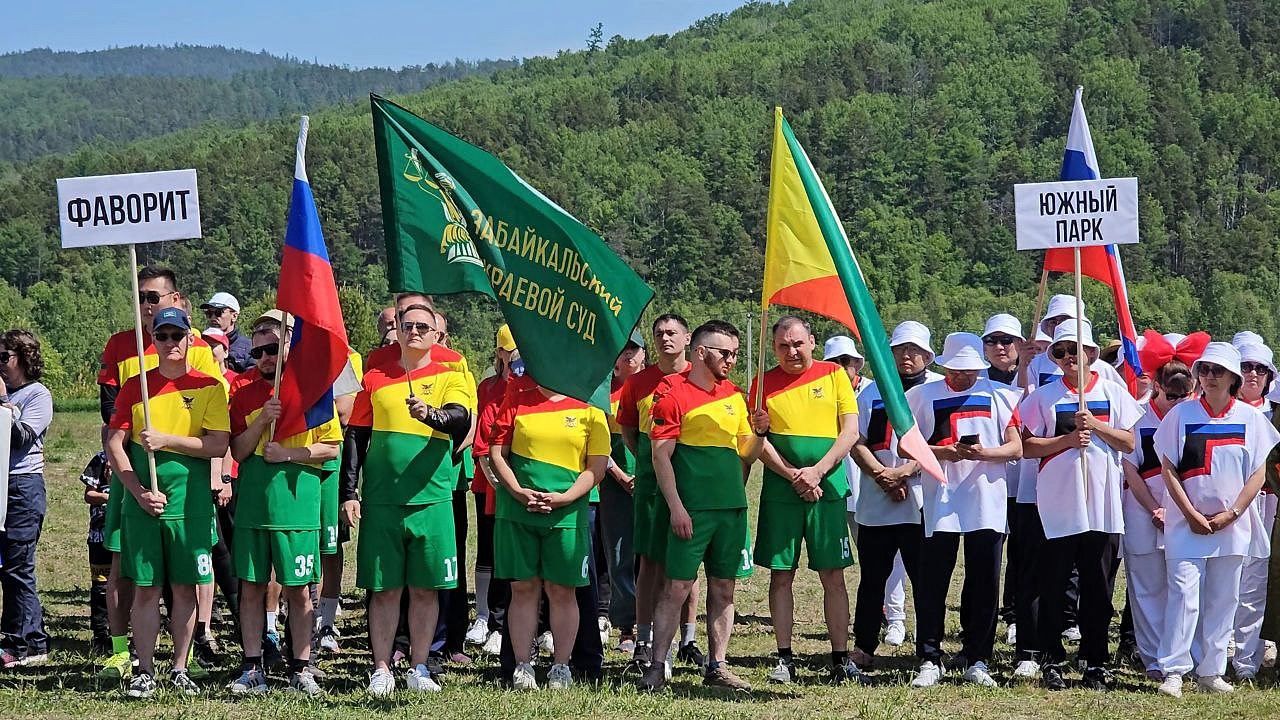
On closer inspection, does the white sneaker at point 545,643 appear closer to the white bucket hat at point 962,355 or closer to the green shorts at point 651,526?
the green shorts at point 651,526

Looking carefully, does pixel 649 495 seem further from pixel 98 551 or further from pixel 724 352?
pixel 98 551

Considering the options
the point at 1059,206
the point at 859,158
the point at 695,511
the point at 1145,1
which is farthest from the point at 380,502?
the point at 1145,1

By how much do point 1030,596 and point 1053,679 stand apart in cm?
60

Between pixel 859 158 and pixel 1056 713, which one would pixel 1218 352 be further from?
pixel 859 158

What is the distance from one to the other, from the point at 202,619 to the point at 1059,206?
5.68m

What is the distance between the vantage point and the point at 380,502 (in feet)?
26.9

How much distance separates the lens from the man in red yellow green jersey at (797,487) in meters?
8.70

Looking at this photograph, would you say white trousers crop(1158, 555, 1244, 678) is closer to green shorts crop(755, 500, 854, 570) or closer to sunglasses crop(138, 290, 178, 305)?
green shorts crop(755, 500, 854, 570)

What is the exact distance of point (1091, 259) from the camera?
10680 millimetres

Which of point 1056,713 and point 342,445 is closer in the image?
point 1056,713

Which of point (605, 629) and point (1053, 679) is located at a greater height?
point (605, 629)

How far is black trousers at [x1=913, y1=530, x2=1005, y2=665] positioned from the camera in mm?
8852

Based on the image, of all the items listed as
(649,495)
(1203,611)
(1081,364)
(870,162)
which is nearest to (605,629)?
(649,495)

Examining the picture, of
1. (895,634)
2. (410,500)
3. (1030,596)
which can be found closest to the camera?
(410,500)
